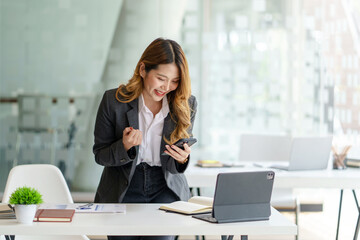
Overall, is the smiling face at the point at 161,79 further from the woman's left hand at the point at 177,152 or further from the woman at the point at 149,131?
the woman's left hand at the point at 177,152

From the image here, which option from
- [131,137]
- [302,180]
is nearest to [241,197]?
[131,137]

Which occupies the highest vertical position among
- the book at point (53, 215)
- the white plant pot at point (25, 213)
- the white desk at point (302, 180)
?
the white plant pot at point (25, 213)

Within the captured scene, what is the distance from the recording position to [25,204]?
2266 mm

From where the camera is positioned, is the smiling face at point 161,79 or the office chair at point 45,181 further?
the office chair at point 45,181

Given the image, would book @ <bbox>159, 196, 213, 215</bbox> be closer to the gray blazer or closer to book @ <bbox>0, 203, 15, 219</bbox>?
the gray blazer

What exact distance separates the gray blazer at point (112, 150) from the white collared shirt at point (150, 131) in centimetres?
3

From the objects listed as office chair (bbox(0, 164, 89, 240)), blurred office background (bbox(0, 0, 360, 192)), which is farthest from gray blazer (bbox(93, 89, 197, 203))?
blurred office background (bbox(0, 0, 360, 192))

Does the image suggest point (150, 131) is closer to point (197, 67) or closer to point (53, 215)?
point (53, 215)

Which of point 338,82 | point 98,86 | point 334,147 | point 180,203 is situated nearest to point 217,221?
point 180,203

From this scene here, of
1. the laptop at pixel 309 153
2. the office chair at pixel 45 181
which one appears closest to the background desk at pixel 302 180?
the laptop at pixel 309 153

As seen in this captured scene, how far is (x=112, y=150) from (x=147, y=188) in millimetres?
257

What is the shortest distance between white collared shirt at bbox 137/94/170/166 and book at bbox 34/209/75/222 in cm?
50

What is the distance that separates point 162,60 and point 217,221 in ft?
2.86

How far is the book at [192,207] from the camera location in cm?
249
